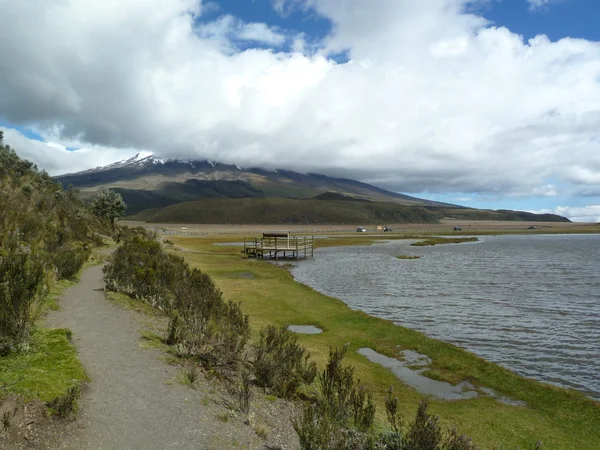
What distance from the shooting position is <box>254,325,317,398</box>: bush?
10500 millimetres

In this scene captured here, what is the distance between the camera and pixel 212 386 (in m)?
9.36

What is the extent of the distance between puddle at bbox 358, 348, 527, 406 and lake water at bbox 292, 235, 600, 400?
2956mm

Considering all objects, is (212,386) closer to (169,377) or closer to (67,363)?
(169,377)

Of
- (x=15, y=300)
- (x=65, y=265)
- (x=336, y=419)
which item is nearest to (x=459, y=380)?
(x=336, y=419)

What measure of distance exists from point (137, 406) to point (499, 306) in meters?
26.0

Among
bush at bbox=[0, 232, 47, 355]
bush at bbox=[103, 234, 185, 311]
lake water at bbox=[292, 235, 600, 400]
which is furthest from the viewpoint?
bush at bbox=[103, 234, 185, 311]

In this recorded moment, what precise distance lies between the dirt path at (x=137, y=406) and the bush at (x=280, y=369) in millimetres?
1916

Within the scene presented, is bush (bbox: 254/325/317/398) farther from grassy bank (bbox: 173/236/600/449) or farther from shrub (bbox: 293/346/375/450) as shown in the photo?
grassy bank (bbox: 173/236/600/449)

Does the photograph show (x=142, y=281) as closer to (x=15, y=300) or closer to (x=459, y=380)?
(x=15, y=300)

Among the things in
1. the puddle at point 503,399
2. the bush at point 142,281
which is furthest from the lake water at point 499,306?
the bush at point 142,281

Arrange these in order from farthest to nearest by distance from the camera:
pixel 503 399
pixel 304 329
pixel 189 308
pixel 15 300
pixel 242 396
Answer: pixel 304 329
pixel 189 308
pixel 503 399
pixel 15 300
pixel 242 396

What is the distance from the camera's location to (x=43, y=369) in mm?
7984

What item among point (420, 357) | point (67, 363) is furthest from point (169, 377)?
point (420, 357)

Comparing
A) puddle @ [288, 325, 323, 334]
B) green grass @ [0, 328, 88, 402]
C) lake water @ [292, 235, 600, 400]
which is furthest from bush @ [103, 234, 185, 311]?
lake water @ [292, 235, 600, 400]
